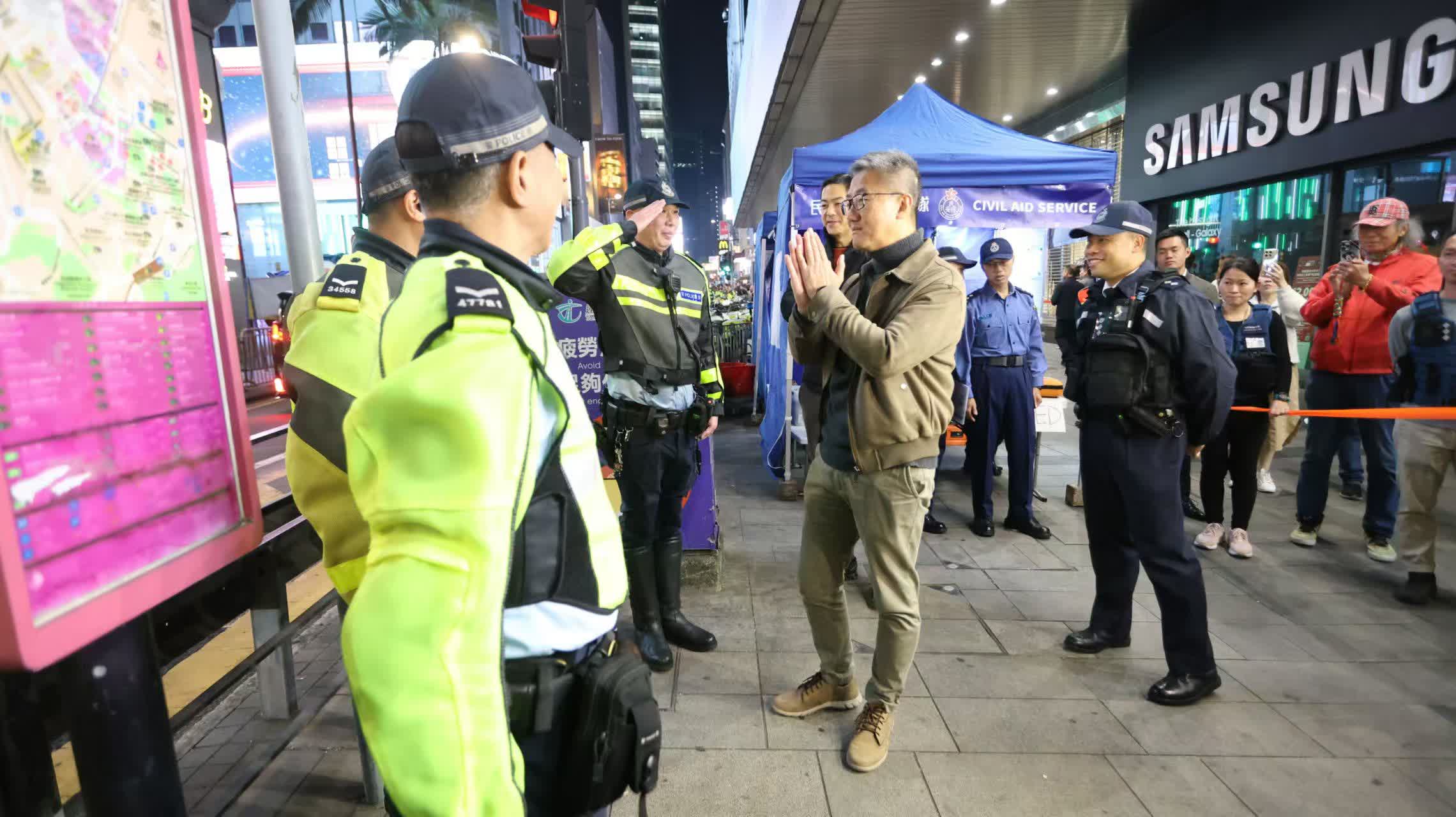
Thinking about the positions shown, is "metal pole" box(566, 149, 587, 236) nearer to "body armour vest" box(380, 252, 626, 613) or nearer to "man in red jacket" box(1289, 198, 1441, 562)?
"body armour vest" box(380, 252, 626, 613)

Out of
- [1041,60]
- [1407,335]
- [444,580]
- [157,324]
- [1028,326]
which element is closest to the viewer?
[444,580]

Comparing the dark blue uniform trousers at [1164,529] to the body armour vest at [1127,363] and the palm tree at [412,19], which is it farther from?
the palm tree at [412,19]

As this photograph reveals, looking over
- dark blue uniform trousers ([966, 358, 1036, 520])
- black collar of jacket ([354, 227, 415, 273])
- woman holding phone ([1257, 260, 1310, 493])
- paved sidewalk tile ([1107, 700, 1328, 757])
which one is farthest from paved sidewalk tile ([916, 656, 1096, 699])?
woman holding phone ([1257, 260, 1310, 493])

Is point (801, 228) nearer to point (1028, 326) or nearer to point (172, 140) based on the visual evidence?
point (1028, 326)

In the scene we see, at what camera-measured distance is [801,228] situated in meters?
5.74

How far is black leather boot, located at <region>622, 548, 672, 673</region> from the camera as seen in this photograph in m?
3.44

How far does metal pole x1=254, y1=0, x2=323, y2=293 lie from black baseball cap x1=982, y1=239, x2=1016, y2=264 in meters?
4.44

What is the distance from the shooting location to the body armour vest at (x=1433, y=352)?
374cm

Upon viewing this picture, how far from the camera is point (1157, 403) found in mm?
3100

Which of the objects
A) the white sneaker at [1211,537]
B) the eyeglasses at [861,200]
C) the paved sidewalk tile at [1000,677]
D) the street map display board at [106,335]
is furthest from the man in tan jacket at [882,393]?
the white sneaker at [1211,537]

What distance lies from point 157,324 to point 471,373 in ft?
3.10

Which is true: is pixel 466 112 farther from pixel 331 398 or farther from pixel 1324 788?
pixel 1324 788

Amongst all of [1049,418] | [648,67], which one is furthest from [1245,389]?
[648,67]

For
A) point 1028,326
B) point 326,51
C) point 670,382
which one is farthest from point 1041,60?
point 326,51
